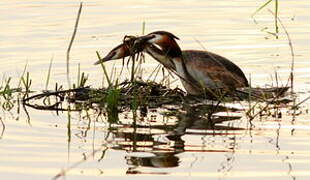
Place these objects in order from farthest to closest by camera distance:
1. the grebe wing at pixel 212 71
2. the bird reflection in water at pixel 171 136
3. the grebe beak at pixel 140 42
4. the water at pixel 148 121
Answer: the grebe wing at pixel 212 71, the grebe beak at pixel 140 42, the bird reflection in water at pixel 171 136, the water at pixel 148 121

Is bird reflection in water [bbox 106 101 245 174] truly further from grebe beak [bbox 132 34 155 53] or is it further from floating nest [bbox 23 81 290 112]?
grebe beak [bbox 132 34 155 53]

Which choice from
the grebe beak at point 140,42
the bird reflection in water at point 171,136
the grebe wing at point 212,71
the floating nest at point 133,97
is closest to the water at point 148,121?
the bird reflection in water at point 171,136

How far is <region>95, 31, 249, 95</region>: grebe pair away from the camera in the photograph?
40.7ft

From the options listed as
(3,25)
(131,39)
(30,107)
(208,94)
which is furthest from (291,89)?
(3,25)

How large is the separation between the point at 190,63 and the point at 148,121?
5.40 ft

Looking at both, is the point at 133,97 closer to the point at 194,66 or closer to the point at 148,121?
the point at 148,121

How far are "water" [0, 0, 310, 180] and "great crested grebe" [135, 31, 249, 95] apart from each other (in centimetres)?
67

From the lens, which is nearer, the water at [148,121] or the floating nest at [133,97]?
the water at [148,121]

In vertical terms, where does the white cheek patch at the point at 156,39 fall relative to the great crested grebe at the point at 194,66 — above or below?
above

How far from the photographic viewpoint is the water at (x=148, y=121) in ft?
30.8

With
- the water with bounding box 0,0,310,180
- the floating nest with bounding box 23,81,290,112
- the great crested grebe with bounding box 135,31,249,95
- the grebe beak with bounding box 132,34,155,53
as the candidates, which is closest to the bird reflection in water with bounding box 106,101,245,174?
the water with bounding box 0,0,310,180

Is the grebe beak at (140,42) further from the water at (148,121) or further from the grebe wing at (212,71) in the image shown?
the water at (148,121)

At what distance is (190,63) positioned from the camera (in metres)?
12.6

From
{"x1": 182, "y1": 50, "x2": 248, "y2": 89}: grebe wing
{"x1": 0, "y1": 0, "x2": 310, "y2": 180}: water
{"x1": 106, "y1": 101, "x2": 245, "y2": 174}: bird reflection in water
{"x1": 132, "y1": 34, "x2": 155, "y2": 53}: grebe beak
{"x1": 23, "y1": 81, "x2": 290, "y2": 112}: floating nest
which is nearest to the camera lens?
{"x1": 0, "y1": 0, "x2": 310, "y2": 180}: water
